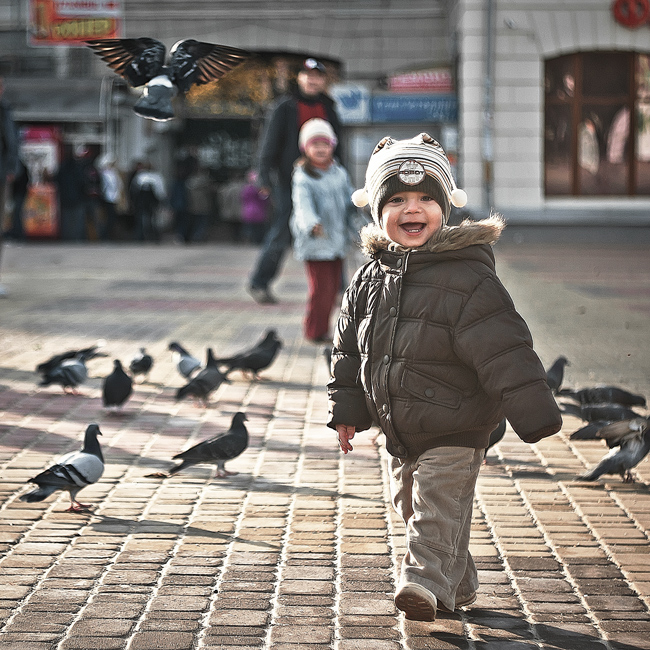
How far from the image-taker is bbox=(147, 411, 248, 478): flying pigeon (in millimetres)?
5137

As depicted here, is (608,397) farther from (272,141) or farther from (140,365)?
(272,141)

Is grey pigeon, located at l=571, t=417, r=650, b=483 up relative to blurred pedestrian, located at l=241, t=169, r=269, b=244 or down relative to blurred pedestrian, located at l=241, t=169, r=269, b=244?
down

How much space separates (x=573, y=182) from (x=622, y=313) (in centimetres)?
1197

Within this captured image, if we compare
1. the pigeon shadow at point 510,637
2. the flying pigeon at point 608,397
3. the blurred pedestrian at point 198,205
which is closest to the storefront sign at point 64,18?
the blurred pedestrian at point 198,205

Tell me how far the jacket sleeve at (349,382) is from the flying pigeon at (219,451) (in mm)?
1492

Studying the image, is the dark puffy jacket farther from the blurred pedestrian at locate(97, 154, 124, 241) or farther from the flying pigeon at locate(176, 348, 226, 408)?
the blurred pedestrian at locate(97, 154, 124, 241)

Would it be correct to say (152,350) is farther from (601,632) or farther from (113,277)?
(113,277)

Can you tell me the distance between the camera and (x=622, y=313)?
11445 mm

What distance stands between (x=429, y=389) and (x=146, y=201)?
2321 cm

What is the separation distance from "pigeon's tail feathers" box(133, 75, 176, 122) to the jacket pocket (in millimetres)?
1363

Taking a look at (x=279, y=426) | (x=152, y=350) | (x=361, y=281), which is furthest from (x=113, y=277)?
(x=361, y=281)

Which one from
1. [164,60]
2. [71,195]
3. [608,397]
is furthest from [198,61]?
[71,195]

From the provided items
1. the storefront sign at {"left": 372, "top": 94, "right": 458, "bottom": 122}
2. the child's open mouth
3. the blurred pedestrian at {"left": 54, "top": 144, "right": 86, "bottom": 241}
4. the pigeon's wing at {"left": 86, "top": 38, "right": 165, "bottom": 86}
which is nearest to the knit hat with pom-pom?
the child's open mouth

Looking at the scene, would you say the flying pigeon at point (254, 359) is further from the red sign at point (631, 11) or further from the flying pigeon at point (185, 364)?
the red sign at point (631, 11)
